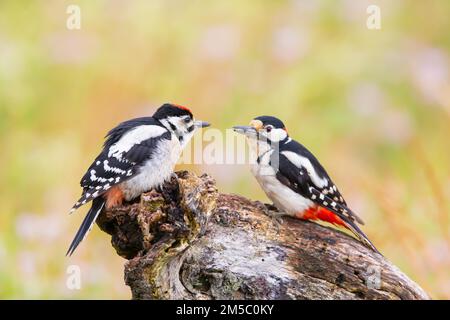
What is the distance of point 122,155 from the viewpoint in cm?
468

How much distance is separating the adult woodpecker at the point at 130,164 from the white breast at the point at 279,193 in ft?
1.55

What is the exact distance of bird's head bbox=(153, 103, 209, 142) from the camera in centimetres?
495

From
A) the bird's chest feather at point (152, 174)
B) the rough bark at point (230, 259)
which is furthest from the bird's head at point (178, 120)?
the rough bark at point (230, 259)

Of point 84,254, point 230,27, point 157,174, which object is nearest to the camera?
point 157,174

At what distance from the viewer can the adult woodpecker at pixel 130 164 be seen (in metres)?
4.50

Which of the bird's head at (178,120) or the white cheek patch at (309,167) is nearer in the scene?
the white cheek patch at (309,167)

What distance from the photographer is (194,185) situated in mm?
4113

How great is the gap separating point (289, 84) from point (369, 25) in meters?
0.99

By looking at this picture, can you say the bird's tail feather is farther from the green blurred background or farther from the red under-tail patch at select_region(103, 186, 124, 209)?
the green blurred background

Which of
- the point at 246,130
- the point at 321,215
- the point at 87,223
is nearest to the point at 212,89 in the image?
the point at 246,130

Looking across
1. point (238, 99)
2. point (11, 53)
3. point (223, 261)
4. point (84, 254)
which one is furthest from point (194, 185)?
point (11, 53)

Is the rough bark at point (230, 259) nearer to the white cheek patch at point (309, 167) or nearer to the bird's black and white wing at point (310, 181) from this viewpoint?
the bird's black and white wing at point (310, 181)

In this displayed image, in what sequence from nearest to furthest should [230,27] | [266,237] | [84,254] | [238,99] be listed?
[266,237]
[84,254]
[238,99]
[230,27]

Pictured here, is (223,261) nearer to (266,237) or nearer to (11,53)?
(266,237)
